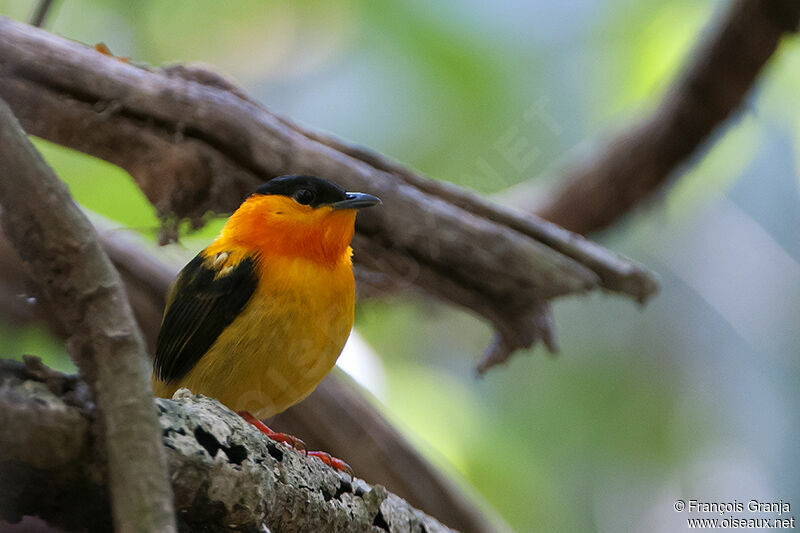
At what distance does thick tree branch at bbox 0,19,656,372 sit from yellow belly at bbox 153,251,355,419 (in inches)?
20.2

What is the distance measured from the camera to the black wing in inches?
69.2

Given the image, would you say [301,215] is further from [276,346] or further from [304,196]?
[276,346]

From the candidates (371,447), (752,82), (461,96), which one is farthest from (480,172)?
(752,82)

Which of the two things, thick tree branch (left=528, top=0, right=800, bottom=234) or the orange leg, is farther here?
thick tree branch (left=528, top=0, right=800, bottom=234)

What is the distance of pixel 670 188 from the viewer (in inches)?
143

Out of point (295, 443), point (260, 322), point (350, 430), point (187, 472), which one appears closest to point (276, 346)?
point (260, 322)

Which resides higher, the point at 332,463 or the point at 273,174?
the point at 273,174

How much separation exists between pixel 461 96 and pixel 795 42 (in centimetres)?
151

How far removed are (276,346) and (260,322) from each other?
0.07 meters

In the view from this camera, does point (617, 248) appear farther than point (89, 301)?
Yes

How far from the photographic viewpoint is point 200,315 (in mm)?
1781

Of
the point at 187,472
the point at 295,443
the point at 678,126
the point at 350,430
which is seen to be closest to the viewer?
the point at 187,472

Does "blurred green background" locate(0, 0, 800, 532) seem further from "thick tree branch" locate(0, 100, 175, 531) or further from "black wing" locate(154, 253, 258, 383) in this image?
"thick tree branch" locate(0, 100, 175, 531)

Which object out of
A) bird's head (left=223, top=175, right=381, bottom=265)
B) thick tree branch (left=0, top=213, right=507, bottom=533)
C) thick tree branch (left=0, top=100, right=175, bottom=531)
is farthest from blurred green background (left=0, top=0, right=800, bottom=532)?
thick tree branch (left=0, top=100, right=175, bottom=531)
